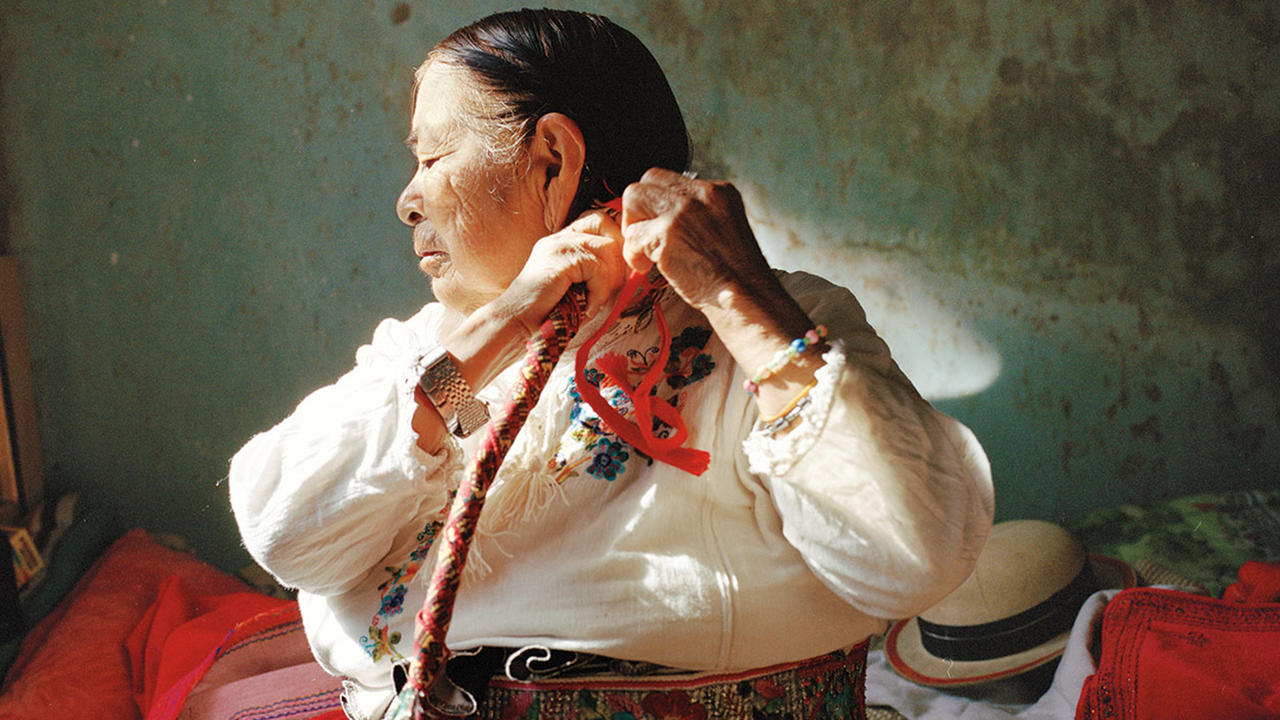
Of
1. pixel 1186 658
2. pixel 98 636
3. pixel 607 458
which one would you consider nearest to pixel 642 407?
pixel 607 458

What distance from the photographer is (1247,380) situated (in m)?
2.38

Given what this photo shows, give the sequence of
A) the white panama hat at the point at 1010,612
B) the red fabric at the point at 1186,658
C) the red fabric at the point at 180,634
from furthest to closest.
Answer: the white panama hat at the point at 1010,612, the red fabric at the point at 180,634, the red fabric at the point at 1186,658

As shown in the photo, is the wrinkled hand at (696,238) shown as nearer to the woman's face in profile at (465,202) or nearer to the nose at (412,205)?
the woman's face in profile at (465,202)

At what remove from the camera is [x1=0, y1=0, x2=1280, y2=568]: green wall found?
2.37 m

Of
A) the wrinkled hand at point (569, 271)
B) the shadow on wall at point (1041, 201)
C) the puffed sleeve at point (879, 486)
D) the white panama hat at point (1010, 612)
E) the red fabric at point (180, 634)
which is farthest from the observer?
the shadow on wall at point (1041, 201)

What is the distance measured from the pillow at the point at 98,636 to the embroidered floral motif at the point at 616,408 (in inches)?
59.5

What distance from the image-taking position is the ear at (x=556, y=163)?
4.25ft

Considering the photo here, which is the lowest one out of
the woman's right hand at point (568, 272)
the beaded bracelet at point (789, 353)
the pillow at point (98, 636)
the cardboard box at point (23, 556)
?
the pillow at point (98, 636)

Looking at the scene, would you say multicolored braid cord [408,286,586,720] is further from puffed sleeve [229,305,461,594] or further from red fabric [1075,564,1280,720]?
red fabric [1075,564,1280,720]

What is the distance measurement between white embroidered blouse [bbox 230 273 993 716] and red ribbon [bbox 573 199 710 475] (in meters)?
0.03

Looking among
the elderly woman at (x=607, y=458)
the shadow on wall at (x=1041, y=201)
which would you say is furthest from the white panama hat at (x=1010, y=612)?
the elderly woman at (x=607, y=458)

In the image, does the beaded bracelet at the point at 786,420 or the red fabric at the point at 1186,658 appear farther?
the red fabric at the point at 1186,658

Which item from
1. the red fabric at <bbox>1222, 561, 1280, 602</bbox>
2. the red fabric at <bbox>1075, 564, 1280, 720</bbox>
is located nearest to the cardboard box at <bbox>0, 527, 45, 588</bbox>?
the red fabric at <bbox>1075, 564, 1280, 720</bbox>

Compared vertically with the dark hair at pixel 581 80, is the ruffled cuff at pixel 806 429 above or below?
below
